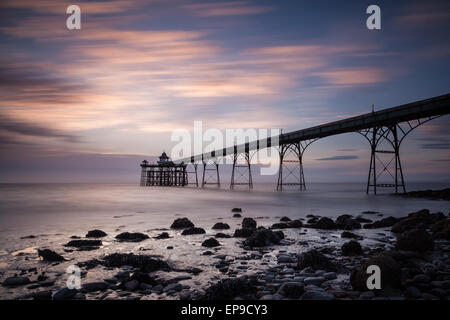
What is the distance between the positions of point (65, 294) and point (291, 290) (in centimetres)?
319

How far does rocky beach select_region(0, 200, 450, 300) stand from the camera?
387 centimetres

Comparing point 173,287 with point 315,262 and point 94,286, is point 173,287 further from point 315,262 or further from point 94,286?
point 315,262

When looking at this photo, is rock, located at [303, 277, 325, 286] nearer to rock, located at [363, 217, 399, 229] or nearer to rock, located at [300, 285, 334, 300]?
rock, located at [300, 285, 334, 300]

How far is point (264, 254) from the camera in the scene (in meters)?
6.14

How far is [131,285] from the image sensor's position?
4.12 meters

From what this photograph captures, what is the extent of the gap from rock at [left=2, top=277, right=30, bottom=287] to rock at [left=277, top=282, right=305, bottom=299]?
408 cm

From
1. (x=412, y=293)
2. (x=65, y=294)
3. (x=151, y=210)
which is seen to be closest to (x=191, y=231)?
(x=65, y=294)

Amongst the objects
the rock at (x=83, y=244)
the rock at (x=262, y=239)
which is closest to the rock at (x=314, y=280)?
the rock at (x=262, y=239)

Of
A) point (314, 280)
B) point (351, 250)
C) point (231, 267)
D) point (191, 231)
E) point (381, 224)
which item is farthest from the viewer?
point (381, 224)

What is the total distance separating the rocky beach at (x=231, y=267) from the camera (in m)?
3.87

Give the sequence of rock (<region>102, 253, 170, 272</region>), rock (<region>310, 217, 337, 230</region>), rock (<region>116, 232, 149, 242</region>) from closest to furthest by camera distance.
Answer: rock (<region>102, 253, 170, 272</region>)
rock (<region>116, 232, 149, 242</region>)
rock (<region>310, 217, 337, 230</region>)

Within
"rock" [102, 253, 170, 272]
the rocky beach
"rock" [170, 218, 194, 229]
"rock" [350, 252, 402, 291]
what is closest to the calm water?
"rock" [170, 218, 194, 229]

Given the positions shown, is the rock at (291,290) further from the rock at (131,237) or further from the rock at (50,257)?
the rock at (131,237)

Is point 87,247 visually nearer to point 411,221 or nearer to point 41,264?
point 41,264
